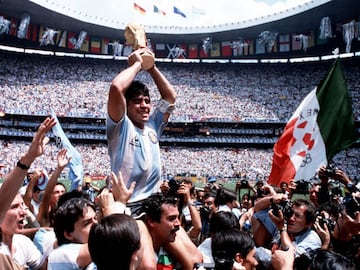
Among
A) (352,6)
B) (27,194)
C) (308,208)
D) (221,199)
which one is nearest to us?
(308,208)

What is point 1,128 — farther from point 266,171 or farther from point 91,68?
point 266,171

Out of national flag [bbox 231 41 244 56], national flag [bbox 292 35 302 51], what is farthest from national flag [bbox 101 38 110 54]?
national flag [bbox 292 35 302 51]

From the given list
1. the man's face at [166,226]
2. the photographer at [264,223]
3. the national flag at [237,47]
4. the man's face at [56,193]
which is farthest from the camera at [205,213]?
the national flag at [237,47]

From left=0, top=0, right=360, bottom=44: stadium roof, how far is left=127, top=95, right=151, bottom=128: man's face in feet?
116

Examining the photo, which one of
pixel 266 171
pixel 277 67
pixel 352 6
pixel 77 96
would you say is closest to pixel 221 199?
pixel 266 171

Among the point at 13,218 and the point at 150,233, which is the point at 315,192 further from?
the point at 13,218

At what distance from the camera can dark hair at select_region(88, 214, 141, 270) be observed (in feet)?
6.47

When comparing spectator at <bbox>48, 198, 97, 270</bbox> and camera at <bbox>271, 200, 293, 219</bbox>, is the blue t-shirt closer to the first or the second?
spectator at <bbox>48, 198, 97, 270</bbox>

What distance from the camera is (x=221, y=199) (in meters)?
5.98

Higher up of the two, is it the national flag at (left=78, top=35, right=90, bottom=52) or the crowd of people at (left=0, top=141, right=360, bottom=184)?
the national flag at (left=78, top=35, right=90, bottom=52)

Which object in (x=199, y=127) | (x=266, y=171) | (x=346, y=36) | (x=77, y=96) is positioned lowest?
(x=266, y=171)

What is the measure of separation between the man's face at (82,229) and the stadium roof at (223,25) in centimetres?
3597

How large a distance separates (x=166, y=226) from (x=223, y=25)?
40.6 m

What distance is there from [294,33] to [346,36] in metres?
5.82
